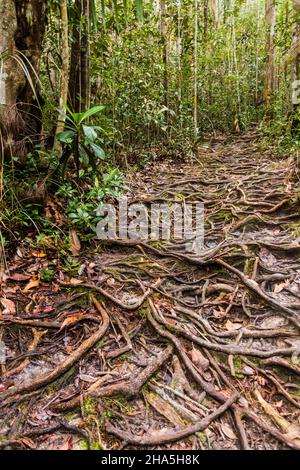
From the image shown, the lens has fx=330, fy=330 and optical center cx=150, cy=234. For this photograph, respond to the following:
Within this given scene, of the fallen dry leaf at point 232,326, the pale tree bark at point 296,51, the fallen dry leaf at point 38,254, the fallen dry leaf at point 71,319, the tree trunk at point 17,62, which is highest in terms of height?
the pale tree bark at point 296,51

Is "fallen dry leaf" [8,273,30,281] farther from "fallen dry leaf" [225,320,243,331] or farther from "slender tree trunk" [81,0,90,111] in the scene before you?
"slender tree trunk" [81,0,90,111]

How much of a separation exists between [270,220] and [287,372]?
6.63ft

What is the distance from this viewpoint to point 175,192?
4.91 m

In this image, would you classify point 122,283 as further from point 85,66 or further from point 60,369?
point 85,66

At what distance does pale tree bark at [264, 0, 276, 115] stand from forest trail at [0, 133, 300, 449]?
237 inches

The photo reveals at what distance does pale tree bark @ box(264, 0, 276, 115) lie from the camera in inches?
315

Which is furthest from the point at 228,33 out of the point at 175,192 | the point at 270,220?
the point at 270,220

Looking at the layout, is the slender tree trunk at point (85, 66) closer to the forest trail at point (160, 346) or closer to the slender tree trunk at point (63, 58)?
the slender tree trunk at point (63, 58)

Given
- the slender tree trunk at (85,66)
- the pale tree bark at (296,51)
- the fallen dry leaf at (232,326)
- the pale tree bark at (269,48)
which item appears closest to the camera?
the fallen dry leaf at (232,326)

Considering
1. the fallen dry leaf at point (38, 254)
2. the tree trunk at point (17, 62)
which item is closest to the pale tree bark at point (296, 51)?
the tree trunk at point (17, 62)

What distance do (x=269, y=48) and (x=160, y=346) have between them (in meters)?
8.49

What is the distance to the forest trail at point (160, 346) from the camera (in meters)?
1.58

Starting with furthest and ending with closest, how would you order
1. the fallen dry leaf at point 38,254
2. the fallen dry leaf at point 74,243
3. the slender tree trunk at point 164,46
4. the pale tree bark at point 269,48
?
1. the pale tree bark at point 269,48
2. the slender tree trunk at point 164,46
3. the fallen dry leaf at point 74,243
4. the fallen dry leaf at point 38,254

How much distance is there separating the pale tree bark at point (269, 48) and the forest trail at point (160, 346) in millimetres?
6017
